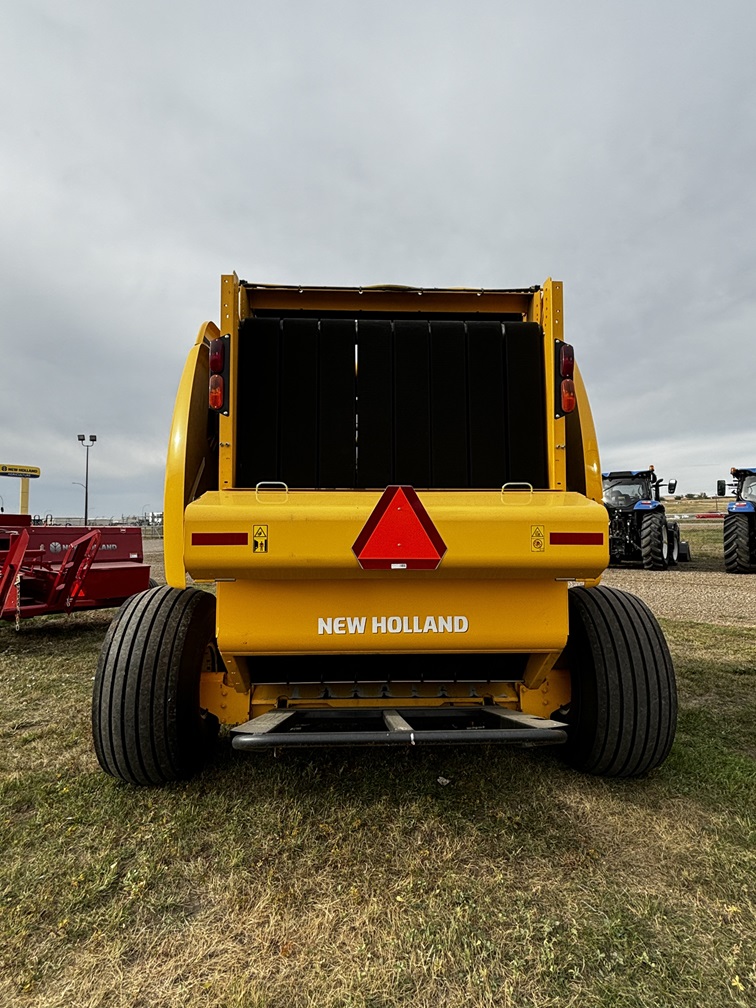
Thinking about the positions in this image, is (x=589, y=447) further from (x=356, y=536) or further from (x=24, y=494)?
(x=24, y=494)

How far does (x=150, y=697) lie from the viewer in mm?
2773

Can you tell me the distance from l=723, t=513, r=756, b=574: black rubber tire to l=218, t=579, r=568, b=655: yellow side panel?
Answer: 42.3ft

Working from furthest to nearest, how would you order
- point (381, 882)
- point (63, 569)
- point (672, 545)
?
point (672, 545) < point (63, 569) < point (381, 882)

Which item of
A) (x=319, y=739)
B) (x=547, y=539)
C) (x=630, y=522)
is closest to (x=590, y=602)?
(x=547, y=539)

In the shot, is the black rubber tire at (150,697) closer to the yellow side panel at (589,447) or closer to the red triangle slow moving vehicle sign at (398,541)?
the red triangle slow moving vehicle sign at (398,541)

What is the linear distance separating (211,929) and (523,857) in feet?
3.75

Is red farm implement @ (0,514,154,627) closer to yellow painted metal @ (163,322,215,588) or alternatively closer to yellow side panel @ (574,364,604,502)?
yellow painted metal @ (163,322,215,588)

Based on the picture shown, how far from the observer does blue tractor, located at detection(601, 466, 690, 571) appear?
13.9 meters

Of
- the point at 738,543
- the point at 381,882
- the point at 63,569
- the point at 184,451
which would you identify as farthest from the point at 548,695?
the point at 738,543

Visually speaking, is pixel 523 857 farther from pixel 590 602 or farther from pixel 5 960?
pixel 5 960

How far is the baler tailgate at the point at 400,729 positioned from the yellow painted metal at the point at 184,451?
2.33 feet

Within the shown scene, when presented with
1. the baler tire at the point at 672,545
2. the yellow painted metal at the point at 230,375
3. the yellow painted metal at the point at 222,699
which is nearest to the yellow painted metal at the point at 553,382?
the yellow painted metal at the point at 230,375

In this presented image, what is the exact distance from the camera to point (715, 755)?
325 cm

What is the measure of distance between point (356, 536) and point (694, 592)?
31.7 ft
